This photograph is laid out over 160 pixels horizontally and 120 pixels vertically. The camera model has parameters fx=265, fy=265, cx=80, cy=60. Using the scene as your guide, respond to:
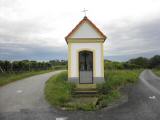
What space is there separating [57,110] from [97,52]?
8.51 meters

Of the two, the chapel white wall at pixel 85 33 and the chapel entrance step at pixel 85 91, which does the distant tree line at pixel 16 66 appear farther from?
the chapel entrance step at pixel 85 91

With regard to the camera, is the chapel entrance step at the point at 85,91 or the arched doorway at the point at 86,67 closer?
Result: the chapel entrance step at the point at 85,91

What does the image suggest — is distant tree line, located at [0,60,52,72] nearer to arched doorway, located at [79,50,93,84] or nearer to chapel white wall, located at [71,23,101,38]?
arched doorway, located at [79,50,93,84]

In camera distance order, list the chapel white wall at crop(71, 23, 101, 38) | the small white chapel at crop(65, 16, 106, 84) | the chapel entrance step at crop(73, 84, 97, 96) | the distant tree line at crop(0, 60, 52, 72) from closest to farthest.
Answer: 1. the chapel entrance step at crop(73, 84, 97, 96)
2. the small white chapel at crop(65, 16, 106, 84)
3. the chapel white wall at crop(71, 23, 101, 38)
4. the distant tree line at crop(0, 60, 52, 72)

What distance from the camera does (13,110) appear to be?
11.3 metres

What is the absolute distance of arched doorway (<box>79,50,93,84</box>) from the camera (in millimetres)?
19312

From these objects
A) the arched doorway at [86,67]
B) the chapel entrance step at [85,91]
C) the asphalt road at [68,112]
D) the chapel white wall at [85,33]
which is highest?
the chapel white wall at [85,33]

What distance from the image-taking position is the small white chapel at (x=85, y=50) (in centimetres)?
1911

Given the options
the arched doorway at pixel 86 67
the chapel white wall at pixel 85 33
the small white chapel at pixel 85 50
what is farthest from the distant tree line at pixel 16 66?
the chapel white wall at pixel 85 33

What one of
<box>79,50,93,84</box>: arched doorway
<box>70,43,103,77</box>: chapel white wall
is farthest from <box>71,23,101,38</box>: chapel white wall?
<box>79,50,93,84</box>: arched doorway

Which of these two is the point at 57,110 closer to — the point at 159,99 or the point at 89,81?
the point at 159,99

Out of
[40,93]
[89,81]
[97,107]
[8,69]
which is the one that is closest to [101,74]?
[89,81]

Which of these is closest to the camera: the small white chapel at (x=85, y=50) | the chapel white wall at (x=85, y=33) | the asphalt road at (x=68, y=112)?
the asphalt road at (x=68, y=112)

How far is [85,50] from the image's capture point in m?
19.3
